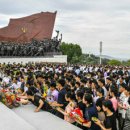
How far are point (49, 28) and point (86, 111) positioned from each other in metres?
37.6

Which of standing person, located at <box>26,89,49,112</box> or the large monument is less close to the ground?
the large monument

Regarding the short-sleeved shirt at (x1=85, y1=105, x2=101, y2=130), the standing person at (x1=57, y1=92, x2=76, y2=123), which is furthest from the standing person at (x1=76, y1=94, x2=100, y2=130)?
the standing person at (x1=57, y1=92, x2=76, y2=123)

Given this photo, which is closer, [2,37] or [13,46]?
[13,46]

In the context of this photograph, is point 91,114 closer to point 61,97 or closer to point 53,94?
point 61,97

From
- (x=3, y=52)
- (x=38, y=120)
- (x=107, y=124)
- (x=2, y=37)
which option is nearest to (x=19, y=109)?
(x=38, y=120)

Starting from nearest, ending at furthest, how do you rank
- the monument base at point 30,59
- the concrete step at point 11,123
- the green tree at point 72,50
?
the concrete step at point 11,123, the monument base at point 30,59, the green tree at point 72,50

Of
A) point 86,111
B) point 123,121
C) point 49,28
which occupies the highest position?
point 49,28

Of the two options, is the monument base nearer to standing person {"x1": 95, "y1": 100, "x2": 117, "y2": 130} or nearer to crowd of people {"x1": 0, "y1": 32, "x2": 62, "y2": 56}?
crowd of people {"x1": 0, "y1": 32, "x2": 62, "y2": 56}

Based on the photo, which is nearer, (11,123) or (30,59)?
(11,123)

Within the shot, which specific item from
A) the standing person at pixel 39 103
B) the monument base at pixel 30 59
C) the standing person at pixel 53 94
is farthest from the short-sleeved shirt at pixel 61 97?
the monument base at pixel 30 59

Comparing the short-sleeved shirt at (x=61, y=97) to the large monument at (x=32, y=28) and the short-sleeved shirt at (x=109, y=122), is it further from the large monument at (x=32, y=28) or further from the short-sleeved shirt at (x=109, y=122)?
the large monument at (x=32, y=28)

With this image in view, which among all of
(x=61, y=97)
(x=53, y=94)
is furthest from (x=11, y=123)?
(x=53, y=94)

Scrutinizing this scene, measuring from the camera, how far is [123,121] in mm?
6363

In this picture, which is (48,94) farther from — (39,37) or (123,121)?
(39,37)
